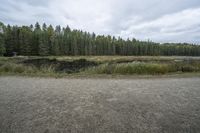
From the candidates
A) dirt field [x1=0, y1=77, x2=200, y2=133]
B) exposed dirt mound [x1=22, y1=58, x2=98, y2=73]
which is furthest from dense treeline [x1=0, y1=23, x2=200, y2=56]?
dirt field [x1=0, y1=77, x2=200, y2=133]

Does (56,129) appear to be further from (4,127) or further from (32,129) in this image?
(4,127)

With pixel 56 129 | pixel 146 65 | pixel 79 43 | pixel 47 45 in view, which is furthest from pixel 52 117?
pixel 79 43

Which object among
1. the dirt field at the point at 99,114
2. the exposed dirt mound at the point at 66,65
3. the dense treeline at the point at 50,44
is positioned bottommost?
the dirt field at the point at 99,114

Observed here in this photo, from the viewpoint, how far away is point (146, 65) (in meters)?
12.6

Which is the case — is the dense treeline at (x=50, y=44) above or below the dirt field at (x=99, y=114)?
above

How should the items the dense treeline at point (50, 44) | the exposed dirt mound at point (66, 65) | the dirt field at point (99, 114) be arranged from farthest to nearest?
the dense treeline at point (50, 44)
the exposed dirt mound at point (66, 65)
the dirt field at point (99, 114)

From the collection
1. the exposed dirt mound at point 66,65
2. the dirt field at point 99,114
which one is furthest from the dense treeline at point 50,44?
the dirt field at point 99,114

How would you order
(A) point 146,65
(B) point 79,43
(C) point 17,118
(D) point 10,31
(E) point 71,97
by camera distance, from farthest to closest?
(B) point 79,43 < (D) point 10,31 < (A) point 146,65 < (E) point 71,97 < (C) point 17,118

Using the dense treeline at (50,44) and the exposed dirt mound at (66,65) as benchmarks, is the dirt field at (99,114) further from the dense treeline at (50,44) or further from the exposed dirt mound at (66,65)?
the dense treeline at (50,44)

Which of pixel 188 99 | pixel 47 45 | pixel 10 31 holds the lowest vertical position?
pixel 188 99

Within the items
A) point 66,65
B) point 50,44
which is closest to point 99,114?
point 66,65

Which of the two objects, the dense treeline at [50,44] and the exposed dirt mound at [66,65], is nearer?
the exposed dirt mound at [66,65]

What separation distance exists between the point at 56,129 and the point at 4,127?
1.12 meters

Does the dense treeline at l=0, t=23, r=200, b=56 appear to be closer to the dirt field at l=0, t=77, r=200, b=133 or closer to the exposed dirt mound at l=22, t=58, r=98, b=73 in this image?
the exposed dirt mound at l=22, t=58, r=98, b=73
